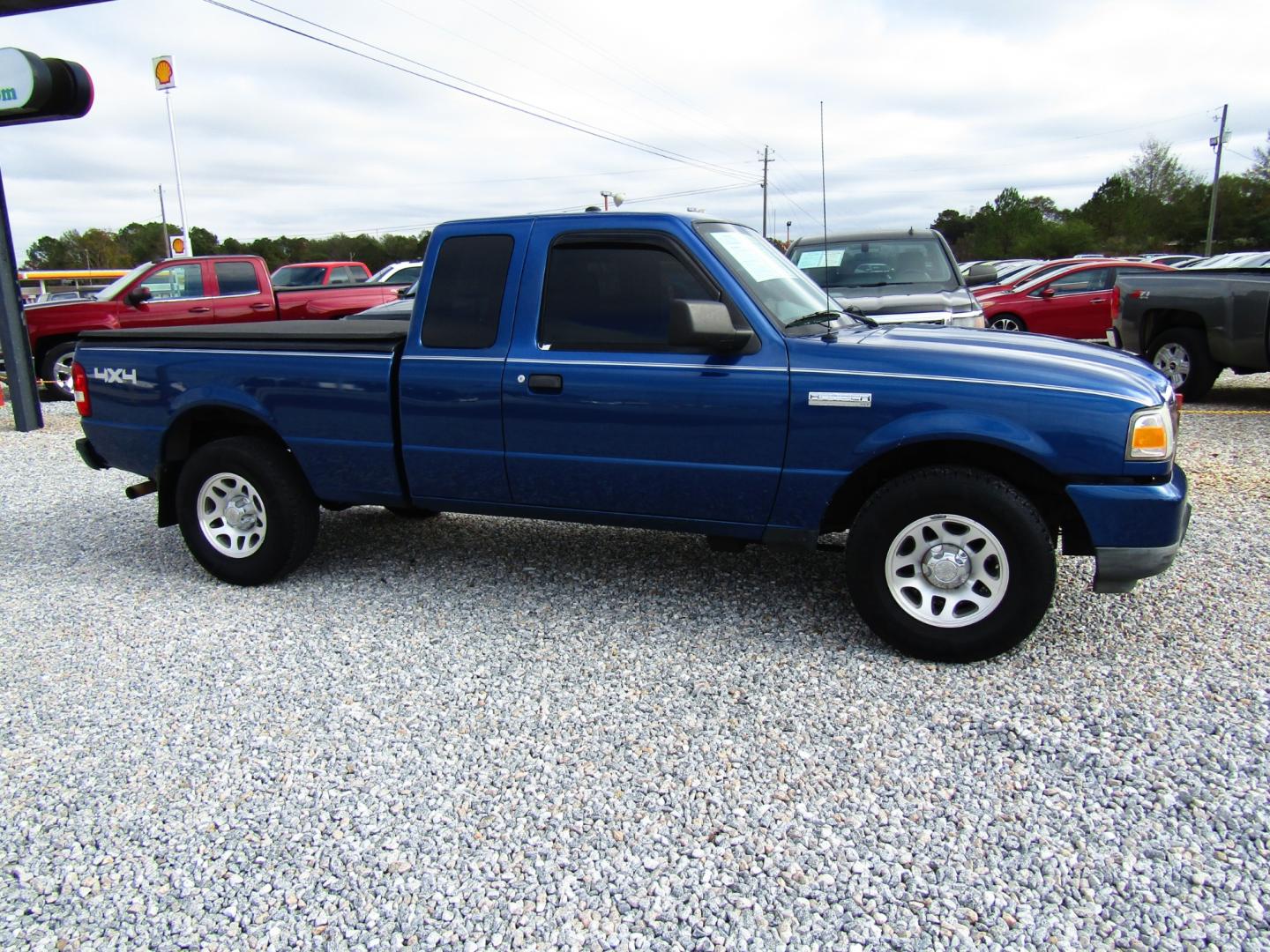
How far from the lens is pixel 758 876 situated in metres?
2.46

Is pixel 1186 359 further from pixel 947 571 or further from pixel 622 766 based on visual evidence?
pixel 622 766

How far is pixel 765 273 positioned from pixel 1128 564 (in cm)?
194

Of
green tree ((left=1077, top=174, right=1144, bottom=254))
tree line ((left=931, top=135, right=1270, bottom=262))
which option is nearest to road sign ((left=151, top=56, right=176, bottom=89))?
tree line ((left=931, top=135, right=1270, bottom=262))

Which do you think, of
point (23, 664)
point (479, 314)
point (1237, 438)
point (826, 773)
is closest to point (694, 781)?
point (826, 773)

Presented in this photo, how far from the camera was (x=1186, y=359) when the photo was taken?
9.48 meters

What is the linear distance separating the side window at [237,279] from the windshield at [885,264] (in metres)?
7.95

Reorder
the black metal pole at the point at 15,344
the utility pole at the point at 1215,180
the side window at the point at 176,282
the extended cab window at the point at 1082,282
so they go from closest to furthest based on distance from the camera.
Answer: the black metal pole at the point at 15,344 → the side window at the point at 176,282 → the extended cab window at the point at 1082,282 → the utility pole at the point at 1215,180

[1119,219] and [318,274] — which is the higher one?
[1119,219]

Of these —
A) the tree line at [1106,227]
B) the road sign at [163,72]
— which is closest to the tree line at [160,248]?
the tree line at [1106,227]

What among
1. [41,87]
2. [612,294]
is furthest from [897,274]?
[41,87]

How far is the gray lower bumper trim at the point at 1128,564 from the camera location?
3443 millimetres

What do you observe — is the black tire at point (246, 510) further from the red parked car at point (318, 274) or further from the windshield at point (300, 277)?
the windshield at point (300, 277)

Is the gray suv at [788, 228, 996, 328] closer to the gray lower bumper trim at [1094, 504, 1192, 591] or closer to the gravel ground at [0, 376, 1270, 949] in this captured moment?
the gravel ground at [0, 376, 1270, 949]

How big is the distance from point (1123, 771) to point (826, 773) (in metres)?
0.95
